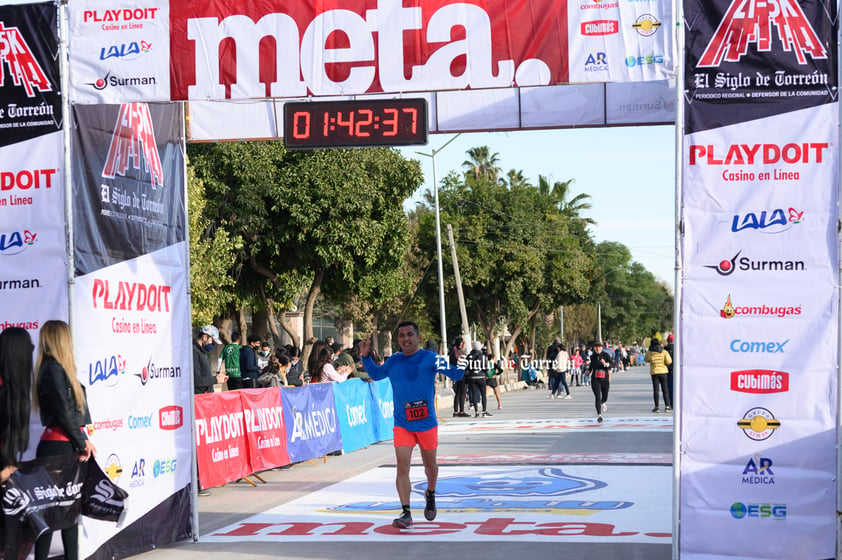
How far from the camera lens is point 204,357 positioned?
45.3ft

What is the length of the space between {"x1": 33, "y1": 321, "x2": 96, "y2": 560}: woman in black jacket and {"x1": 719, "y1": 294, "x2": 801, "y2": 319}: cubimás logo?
4.75m

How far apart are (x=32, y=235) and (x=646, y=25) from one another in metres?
5.13

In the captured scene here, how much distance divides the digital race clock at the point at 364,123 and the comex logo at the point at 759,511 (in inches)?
153

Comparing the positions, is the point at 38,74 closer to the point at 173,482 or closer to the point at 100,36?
the point at 100,36

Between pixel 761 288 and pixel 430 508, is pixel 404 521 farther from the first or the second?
pixel 761 288

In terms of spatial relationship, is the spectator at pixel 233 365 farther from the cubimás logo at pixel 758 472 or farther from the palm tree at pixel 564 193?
the palm tree at pixel 564 193

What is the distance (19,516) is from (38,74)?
3.64m

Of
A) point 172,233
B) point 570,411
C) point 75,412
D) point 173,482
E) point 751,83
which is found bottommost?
point 570,411

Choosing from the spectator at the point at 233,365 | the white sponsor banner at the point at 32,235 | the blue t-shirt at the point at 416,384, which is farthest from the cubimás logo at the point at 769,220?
the spectator at the point at 233,365

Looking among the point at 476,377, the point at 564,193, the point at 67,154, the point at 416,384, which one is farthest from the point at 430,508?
the point at 564,193

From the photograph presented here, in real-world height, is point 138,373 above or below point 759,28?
below

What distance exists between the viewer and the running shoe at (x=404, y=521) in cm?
977

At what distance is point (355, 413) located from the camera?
1888 cm

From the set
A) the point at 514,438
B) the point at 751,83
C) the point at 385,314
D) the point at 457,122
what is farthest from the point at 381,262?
the point at 751,83
